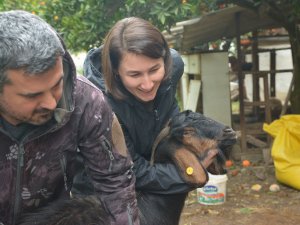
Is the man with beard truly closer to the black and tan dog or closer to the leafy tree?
the black and tan dog

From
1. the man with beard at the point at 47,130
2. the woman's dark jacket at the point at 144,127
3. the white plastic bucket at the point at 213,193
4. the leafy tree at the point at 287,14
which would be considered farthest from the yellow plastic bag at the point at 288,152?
the man with beard at the point at 47,130

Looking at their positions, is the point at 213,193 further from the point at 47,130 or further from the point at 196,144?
the point at 47,130

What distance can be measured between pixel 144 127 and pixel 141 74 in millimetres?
314

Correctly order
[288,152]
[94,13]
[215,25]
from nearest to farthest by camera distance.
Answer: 1. [94,13]
2. [288,152]
3. [215,25]

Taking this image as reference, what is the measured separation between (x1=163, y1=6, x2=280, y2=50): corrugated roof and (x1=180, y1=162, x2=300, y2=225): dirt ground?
205cm

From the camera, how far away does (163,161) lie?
9.41ft

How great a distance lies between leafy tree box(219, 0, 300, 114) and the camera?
5.71 m

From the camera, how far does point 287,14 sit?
5969mm

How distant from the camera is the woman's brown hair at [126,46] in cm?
259

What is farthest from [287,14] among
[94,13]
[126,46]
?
[126,46]

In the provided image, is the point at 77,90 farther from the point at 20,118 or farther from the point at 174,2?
the point at 174,2

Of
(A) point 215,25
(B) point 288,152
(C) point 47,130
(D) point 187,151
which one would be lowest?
(B) point 288,152

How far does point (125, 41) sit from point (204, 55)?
4.78 m

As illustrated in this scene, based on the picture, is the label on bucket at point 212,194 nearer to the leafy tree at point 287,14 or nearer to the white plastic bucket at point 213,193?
the white plastic bucket at point 213,193
